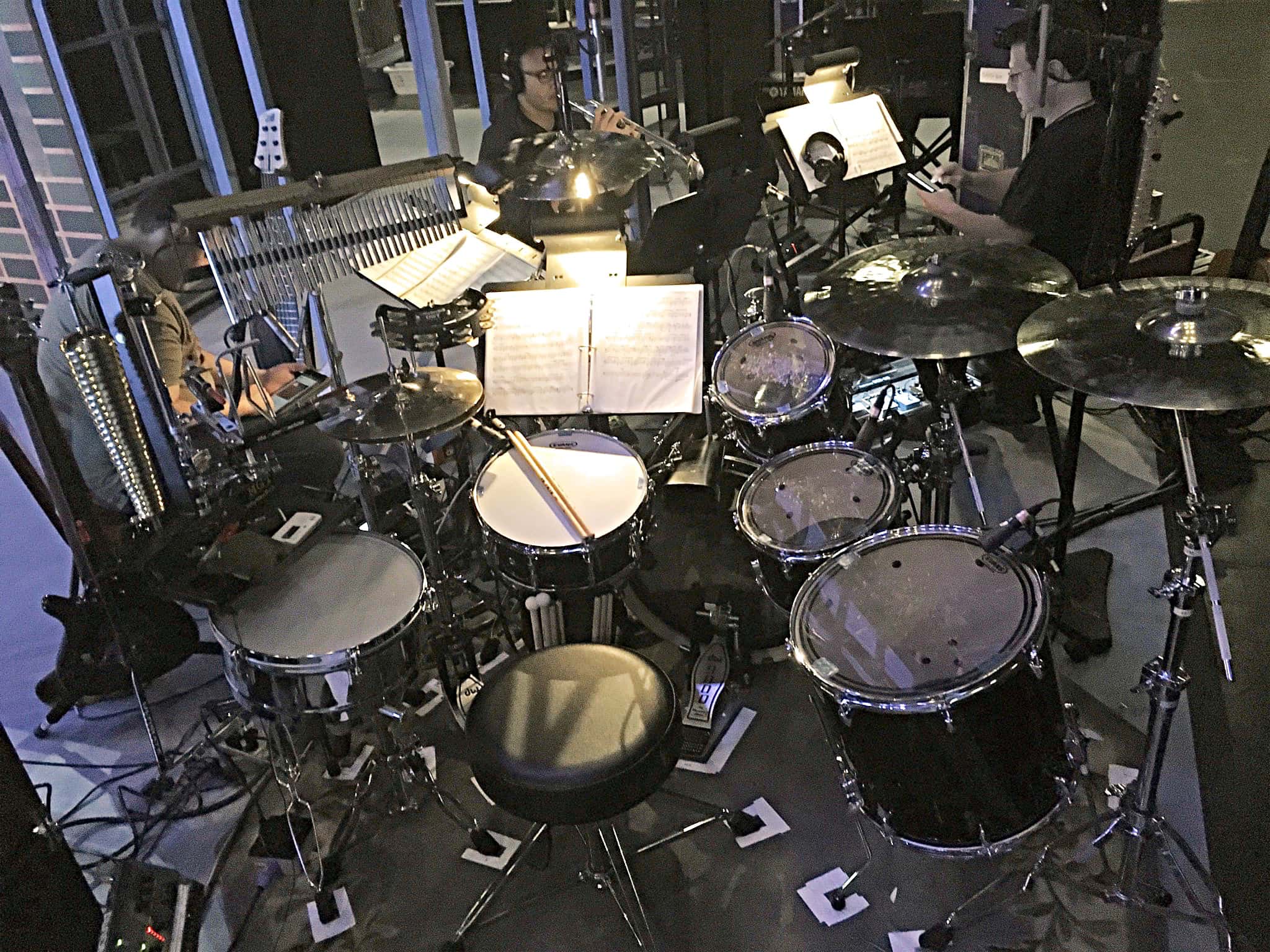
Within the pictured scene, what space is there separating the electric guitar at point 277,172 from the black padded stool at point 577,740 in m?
1.57

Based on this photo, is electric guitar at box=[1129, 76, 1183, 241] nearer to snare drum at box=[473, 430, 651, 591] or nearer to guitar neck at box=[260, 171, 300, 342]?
snare drum at box=[473, 430, 651, 591]

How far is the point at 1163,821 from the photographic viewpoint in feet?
7.91

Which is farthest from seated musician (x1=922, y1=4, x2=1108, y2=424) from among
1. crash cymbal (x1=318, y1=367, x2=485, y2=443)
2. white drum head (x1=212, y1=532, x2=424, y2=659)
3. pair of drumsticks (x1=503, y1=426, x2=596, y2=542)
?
white drum head (x1=212, y1=532, x2=424, y2=659)

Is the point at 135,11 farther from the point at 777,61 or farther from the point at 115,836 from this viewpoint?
the point at 115,836

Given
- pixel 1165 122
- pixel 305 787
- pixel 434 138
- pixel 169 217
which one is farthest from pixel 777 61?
pixel 305 787

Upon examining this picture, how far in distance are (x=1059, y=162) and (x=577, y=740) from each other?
262 centimetres

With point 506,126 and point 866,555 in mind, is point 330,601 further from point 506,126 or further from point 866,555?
point 506,126

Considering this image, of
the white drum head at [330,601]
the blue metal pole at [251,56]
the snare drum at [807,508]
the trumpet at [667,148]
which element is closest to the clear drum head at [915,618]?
the snare drum at [807,508]

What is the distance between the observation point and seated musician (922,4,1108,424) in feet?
10.9

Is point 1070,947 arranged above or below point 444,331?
below

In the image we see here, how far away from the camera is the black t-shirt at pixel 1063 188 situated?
3.49 meters

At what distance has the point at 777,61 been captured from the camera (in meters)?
7.32

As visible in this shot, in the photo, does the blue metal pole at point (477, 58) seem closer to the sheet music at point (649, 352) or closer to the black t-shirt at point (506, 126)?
the black t-shirt at point (506, 126)

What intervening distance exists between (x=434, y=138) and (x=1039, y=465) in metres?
3.78
